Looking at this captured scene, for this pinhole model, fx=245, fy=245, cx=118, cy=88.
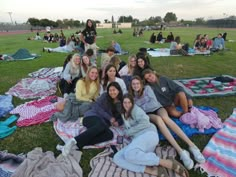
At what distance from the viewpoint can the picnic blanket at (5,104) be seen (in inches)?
228

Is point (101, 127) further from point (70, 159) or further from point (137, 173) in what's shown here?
point (137, 173)

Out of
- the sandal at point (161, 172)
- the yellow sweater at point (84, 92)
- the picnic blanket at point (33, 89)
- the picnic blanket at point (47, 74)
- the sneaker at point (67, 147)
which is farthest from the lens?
the picnic blanket at point (47, 74)

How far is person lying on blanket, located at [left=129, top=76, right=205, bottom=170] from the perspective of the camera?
367cm

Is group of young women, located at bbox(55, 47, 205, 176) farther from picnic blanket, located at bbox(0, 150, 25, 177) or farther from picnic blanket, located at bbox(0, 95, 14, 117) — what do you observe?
picnic blanket, located at bbox(0, 95, 14, 117)

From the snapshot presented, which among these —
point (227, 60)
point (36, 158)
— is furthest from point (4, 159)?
point (227, 60)

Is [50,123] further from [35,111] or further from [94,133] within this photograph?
[94,133]

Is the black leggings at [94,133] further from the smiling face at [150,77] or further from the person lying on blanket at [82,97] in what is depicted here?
the smiling face at [150,77]

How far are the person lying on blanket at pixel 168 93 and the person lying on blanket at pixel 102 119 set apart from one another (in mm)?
783

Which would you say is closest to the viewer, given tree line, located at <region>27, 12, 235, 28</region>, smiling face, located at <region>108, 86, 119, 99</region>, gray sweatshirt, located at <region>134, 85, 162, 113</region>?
smiling face, located at <region>108, 86, 119, 99</region>

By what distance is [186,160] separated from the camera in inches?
141

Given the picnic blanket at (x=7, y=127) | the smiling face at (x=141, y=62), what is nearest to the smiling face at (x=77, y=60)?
the smiling face at (x=141, y=62)

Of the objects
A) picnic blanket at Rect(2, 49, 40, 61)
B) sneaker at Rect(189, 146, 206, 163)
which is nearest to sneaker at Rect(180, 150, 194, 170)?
sneaker at Rect(189, 146, 206, 163)

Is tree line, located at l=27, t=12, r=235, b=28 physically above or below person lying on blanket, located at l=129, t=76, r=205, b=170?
below

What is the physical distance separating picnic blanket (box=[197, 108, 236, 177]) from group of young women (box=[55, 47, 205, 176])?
0.58ft
